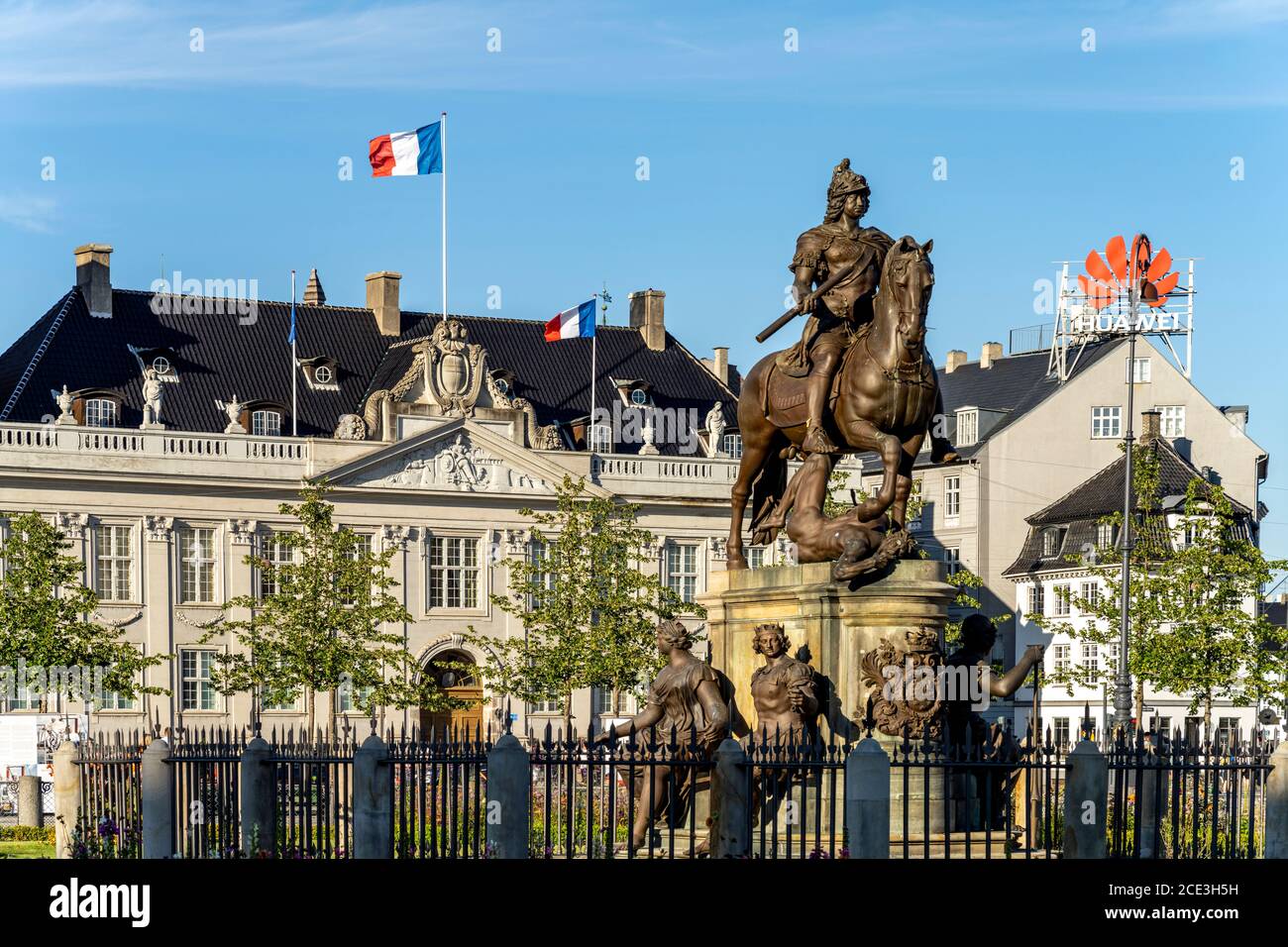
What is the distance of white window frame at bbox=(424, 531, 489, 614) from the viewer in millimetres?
74500

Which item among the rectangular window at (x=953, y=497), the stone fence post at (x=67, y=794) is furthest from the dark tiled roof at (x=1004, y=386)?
the stone fence post at (x=67, y=794)

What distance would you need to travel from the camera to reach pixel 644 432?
7969 centimetres

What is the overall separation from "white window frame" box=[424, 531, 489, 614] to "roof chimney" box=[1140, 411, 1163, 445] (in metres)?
22.3

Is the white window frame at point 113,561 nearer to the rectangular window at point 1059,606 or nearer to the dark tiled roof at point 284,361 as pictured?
the dark tiled roof at point 284,361

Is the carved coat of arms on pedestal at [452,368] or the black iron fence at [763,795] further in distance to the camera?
the carved coat of arms on pedestal at [452,368]

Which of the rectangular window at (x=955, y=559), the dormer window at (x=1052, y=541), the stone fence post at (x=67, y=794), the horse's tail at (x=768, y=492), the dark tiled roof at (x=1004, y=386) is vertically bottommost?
the rectangular window at (x=955, y=559)

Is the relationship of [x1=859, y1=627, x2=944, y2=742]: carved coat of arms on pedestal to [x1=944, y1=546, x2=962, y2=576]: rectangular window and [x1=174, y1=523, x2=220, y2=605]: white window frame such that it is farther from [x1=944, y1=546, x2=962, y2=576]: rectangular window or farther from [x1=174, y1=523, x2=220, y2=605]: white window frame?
[x1=944, y1=546, x2=962, y2=576]: rectangular window

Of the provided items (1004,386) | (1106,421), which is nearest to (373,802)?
(1106,421)

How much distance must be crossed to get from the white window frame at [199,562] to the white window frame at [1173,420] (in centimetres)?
3361

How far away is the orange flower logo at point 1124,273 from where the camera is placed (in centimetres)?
8369

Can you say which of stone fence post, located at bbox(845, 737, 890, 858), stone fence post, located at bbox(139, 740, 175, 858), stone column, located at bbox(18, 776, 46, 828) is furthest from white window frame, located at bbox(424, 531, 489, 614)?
stone fence post, located at bbox(845, 737, 890, 858)

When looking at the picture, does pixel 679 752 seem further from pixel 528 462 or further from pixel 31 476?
pixel 528 462

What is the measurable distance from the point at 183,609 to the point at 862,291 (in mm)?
52166

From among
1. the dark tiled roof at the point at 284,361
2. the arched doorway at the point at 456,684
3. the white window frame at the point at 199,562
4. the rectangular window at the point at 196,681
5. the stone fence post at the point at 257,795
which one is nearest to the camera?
the stone fence post at the point at 257,795
